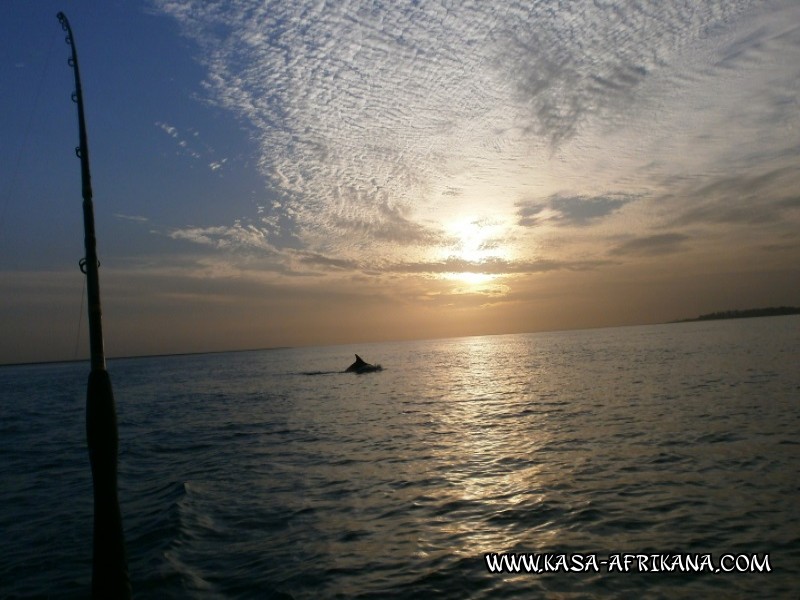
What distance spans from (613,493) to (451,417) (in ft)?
61.6

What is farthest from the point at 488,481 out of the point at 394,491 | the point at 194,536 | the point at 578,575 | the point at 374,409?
the point at 374,409

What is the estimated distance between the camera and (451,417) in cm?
3331

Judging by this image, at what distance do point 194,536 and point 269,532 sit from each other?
1970 mm

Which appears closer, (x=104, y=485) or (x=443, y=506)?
(x=104, y=485)

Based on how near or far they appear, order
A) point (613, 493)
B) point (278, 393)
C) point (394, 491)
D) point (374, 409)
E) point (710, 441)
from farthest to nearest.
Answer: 1. point (278, 393)
2. point (374, 409)
3. point (710, 441)
4. point (394, 491)
5. point (613, 493)

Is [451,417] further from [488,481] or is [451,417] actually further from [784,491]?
[784,491]

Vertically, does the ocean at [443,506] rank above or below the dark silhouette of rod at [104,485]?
below

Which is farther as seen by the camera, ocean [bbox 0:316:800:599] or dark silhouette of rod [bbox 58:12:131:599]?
ocean [bbox 0:316:800:599]

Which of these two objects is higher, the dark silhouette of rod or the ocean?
the dark silhouette of rod

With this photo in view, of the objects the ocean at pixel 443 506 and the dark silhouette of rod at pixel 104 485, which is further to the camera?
the ocean at pixel 443 506

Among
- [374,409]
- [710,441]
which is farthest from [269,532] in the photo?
[374,409]

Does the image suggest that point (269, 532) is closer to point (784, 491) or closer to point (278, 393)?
point (784, 491)

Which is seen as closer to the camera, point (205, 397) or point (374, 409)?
point (374, 409)

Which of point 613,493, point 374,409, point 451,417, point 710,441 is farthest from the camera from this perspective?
point 374,409
